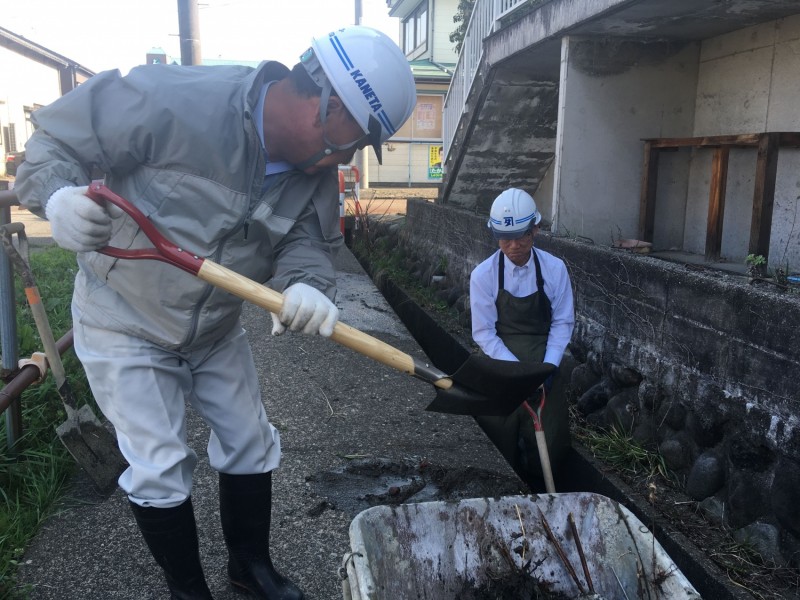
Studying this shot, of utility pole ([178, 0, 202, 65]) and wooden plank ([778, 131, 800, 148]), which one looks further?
utility pole ([178, 0, 202, 65])

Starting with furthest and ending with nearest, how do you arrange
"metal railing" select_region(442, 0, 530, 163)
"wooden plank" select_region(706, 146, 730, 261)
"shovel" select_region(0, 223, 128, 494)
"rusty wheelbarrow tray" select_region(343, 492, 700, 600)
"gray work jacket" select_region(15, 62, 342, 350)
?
"metal railing" select_region(442, 0, 530, 163)
"wooden plank" select_region(706, 146, 730, 261)
"shovel" select_region(0, 223, 128, 494)
"rusty wheelbarrow tray" select_region(343, 492, 700, 600)
"gray work jacket" select_region(15, 62, 342, 350)

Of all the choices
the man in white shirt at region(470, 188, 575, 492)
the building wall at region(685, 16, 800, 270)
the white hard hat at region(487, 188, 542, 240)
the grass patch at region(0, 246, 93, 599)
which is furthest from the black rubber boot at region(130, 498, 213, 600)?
the building wall at region(685, 16, 800, 270)

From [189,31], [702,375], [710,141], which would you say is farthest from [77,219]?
[189,31]

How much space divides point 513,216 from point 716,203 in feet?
7.97

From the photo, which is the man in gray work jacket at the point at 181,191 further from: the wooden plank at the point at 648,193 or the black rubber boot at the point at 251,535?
the wooden plank at the point at 648,193

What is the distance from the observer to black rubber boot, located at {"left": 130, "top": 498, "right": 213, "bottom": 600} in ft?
7.20

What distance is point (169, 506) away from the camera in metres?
2.17

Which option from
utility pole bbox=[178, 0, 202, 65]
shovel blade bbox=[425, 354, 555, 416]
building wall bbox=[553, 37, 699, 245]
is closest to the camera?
shovel blade bbox=[425, 354, 555, 416]

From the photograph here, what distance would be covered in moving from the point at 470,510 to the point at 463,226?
5.22m

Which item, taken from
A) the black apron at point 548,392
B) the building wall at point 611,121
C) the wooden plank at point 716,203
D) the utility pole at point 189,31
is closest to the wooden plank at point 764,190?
the wooden plank at point 716,203

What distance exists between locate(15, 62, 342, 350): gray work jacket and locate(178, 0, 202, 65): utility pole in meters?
7.00

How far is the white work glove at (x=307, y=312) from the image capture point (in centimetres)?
A: 214

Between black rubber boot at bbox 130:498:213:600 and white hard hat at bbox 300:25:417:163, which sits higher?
white hard hat at bbox 300:25:417:163

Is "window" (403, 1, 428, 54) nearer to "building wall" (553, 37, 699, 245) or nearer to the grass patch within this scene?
"building wall" (553, 37, 699, 245)
